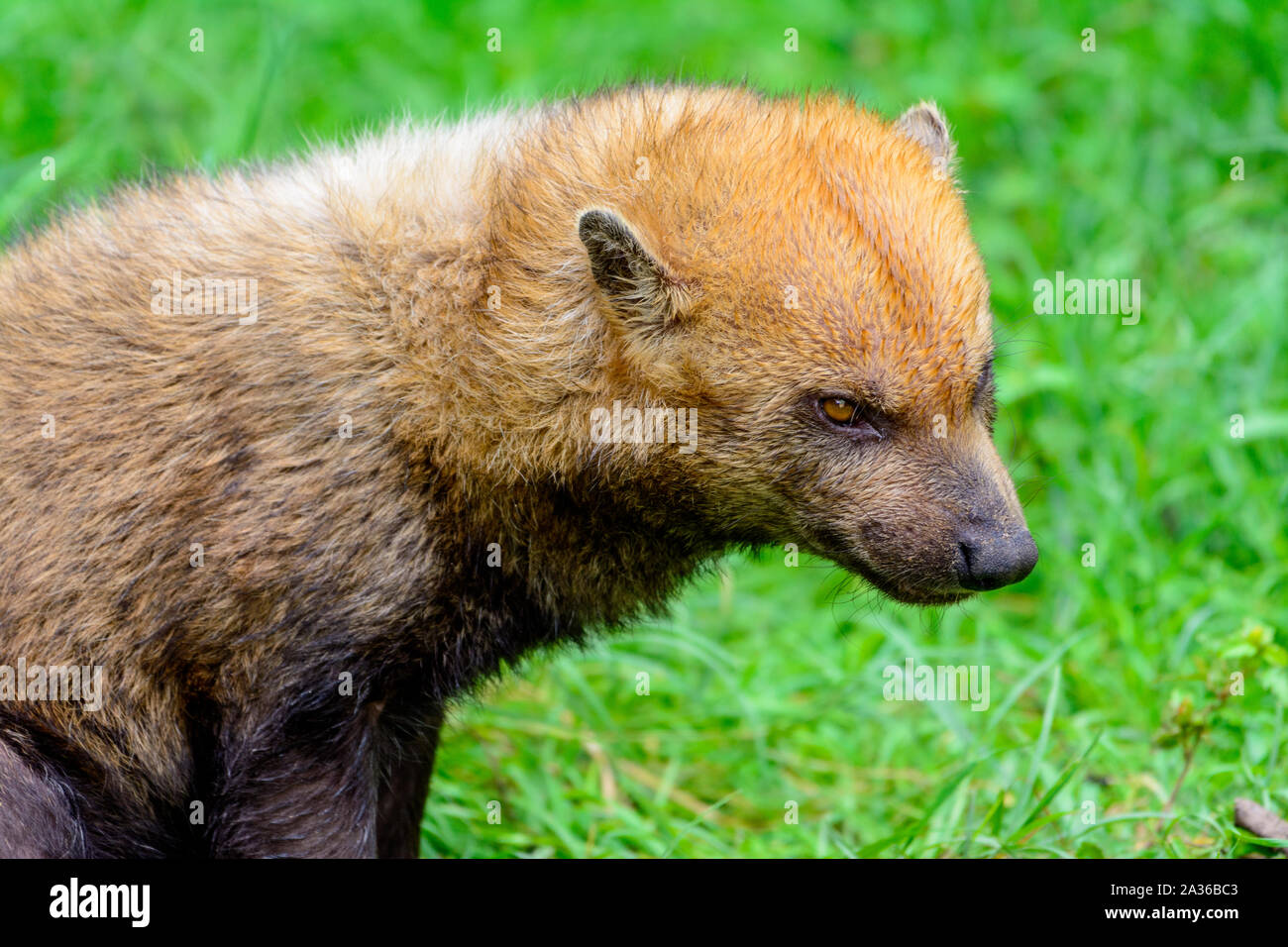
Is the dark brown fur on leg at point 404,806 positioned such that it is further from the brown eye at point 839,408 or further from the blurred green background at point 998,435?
the brown eye at point 839,408

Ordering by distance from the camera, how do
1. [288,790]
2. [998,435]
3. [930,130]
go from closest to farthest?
1. [288,790]
2. [930,130]
3. [998,435]

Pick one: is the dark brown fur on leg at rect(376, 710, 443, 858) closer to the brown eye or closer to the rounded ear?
the rounded ear

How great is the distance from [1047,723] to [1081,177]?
14.3 feet

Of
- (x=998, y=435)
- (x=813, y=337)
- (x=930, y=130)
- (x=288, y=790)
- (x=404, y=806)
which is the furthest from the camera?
(x=998, y=435)

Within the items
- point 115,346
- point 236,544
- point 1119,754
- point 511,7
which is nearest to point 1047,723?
point 1119,754

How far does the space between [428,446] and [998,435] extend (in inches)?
167

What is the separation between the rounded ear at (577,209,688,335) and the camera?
4.69 m

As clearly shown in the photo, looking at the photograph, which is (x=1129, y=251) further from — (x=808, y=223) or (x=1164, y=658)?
(x=808, y=223)

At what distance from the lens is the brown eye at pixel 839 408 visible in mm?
4801

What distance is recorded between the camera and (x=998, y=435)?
27.0 feet

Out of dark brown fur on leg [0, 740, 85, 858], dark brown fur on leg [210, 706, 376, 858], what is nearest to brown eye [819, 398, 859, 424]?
dark brown fur on leg [210, 706, 376, 858]

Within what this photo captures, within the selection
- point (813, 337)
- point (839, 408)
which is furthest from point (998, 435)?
point (813, 337)

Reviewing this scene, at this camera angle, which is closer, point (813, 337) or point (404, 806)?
point (813, 337)

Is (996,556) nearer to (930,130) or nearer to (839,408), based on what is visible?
(839,408)
